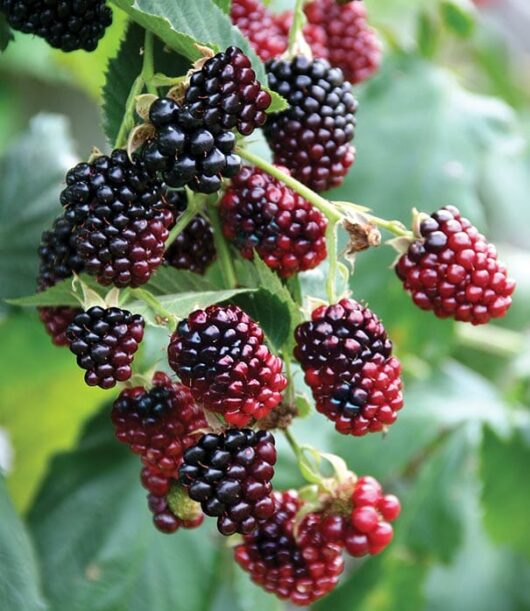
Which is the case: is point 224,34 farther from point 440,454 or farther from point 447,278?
point 440,454

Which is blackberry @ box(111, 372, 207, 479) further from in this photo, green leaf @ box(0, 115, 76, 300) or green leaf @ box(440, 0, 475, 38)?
green leaf @ box(440, 0, 475, 38)

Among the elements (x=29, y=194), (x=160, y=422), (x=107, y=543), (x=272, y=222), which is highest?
(x=272, y=222)

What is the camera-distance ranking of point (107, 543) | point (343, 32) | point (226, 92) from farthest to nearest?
point (107, 543) < point (343, 32) < point (226, 92)

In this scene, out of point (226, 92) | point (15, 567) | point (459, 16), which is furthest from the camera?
point (459, 16)

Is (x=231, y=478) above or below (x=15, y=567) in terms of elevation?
above

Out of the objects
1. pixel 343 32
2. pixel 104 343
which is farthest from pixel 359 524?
pixel 343 32

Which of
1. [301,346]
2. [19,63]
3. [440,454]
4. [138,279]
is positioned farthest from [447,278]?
[19,63]

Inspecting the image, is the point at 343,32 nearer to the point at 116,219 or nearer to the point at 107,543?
the point at 116,219
